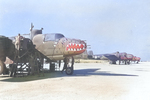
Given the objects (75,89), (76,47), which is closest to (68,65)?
(76,47)

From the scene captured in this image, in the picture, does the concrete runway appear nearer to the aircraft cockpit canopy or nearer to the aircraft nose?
the aircraft nose

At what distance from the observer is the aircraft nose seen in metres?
11.5

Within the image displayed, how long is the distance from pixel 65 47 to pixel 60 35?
1.56 meters

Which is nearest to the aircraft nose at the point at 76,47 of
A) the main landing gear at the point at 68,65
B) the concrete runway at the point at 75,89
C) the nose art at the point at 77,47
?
the nose art at the point at 77,47

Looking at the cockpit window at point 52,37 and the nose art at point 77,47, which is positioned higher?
the cockpit window at point 52,37

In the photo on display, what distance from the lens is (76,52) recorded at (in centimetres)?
1163

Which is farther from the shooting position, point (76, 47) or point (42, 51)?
point (42, 51)

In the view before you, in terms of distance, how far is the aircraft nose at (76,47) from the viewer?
11.5 meters

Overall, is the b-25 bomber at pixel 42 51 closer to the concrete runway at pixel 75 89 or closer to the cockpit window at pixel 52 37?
the cockpit window at pixel 52 37

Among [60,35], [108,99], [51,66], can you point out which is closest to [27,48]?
[60,35]

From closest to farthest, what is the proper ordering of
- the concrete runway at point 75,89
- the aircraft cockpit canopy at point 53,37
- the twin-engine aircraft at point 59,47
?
the concrete runway at point 75,89 < the twin-engine aircraft at point 59,47 < the aircraft cockpit canopy at point 53,37

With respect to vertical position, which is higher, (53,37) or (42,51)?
(53,37)

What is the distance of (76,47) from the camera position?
1152 cm

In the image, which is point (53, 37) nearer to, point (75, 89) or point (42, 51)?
point (42, 51)
